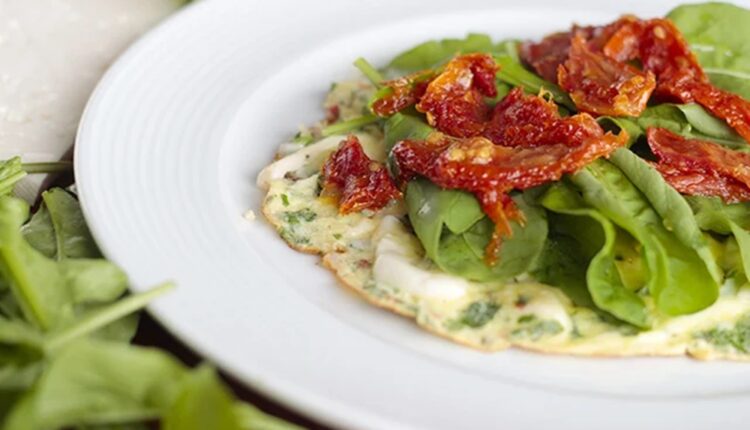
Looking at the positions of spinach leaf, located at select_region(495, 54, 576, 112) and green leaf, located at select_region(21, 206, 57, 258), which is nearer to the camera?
green leaf, located at select_region(21, 206, 57, 258)

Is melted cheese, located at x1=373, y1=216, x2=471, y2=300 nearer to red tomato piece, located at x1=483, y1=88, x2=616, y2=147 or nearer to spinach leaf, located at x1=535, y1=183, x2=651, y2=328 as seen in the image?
spinach leaf, located at x1=535, y1=183, x2=651, y2=328

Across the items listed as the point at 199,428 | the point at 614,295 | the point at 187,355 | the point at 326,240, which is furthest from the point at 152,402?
the point at 614,295

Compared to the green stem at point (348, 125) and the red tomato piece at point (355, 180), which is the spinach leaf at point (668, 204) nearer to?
the red tomato piece at point (355, 180)

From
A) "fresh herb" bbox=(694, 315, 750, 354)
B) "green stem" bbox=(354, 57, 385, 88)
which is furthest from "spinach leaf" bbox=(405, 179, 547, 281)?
"green stem" bbox=(354, 57, 385, 88)

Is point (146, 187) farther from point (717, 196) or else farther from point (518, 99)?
point (717, 196)

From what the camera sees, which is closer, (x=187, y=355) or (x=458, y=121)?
(x=187, y=355)

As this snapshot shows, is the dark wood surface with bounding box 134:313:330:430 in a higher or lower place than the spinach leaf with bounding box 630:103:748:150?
lower

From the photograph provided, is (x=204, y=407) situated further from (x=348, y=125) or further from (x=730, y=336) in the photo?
(x=348, y=125)

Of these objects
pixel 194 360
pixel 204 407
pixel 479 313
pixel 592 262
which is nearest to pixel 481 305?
pixel 479 313
